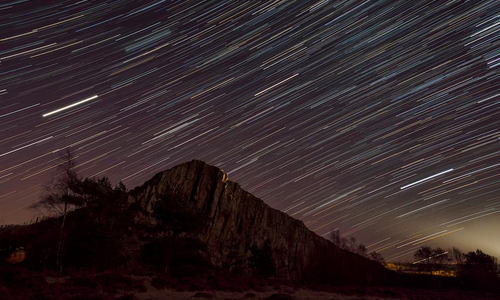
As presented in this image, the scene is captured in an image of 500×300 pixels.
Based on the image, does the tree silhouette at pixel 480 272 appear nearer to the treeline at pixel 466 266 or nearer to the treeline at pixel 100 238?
the treeline at pixel 466 266

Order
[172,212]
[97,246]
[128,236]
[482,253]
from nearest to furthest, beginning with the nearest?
[97,246]
[172,212]
[128,236]
[482,253]

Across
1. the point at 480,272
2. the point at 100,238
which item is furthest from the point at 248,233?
the point at 480,272

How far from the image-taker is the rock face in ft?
189

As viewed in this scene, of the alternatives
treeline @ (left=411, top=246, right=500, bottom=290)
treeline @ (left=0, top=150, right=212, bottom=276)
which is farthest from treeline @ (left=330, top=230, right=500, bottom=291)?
treeline @ (left=0, top=150, right=212, bottom=276)

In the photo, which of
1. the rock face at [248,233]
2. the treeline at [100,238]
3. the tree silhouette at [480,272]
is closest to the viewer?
the treeline at [100,238]

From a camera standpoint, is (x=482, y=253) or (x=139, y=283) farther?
(x=482, y=253)

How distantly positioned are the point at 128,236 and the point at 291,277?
4152 cm

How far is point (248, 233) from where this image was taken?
2576 inches

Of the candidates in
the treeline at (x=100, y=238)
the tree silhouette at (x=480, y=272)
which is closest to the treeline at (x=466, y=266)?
the tree silhouette at (x=480, y=272)

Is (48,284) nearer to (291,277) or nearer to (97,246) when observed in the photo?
(97,246)

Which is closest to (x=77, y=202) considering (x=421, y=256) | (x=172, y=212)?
(x=172, y=212)

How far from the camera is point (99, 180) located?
3378cm

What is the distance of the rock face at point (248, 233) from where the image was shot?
5752 centimetres

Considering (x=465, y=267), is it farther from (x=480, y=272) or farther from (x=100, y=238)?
(x=100, y=238)
